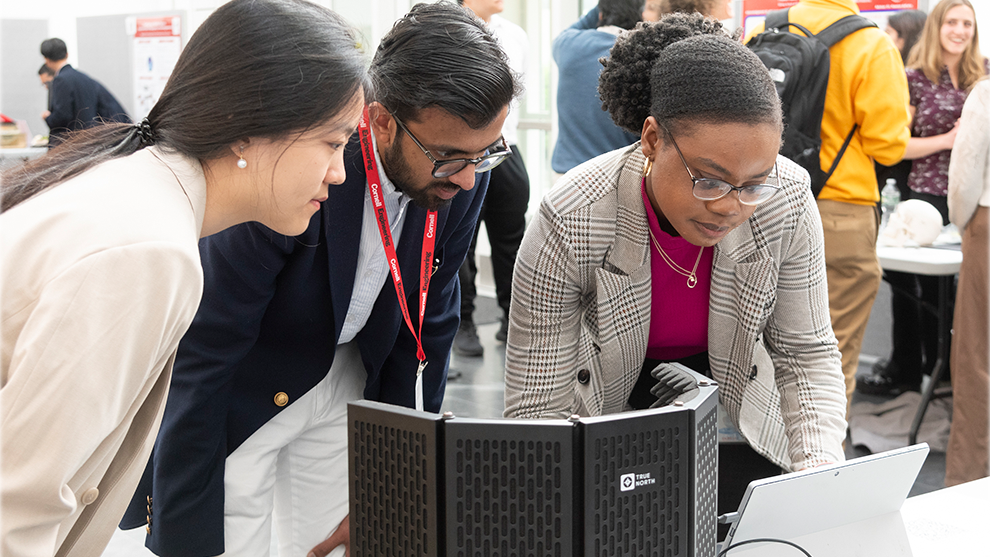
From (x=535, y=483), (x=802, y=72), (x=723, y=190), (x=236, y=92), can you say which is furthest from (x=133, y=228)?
(x=802, y=72)

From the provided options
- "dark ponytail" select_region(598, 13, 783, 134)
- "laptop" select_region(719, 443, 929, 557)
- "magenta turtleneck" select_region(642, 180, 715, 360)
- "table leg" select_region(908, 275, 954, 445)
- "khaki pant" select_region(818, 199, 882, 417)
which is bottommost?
"table leg" select_region(908, 275, 954, 445)

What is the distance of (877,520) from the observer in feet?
3.98

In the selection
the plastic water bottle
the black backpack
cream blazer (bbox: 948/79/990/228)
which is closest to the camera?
cream blazer (bbox: 948/79/990/228)

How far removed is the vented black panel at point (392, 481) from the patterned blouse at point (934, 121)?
Result: 3.45m

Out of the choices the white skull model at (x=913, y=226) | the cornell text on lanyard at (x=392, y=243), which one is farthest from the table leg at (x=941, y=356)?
the cornell text on lanyard at (x=392, y=243)

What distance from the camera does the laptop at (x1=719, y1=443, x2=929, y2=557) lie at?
1045 millimetres

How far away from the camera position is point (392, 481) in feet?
2.64

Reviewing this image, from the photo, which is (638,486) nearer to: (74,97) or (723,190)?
(723,190)

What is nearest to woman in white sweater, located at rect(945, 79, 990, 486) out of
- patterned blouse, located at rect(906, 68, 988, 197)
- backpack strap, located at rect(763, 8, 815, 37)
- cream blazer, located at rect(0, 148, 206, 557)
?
backpack strap, located at rect(763, 8, 815, 37)

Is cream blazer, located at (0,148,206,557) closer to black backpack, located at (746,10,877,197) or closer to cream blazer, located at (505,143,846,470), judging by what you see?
cream blazer, located at (505,143,846,470)

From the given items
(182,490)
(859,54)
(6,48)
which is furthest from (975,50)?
(6,48)

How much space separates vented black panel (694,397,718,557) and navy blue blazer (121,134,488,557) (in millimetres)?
642

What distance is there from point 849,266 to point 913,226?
19.4 inches

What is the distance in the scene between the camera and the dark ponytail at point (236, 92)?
943mm
